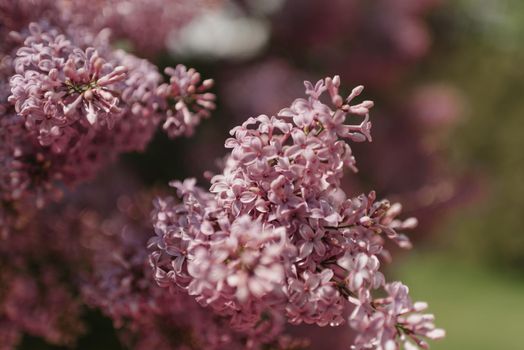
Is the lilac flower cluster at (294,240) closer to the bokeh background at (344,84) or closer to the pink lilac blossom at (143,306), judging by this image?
the pink lilac blossom at (143,306)

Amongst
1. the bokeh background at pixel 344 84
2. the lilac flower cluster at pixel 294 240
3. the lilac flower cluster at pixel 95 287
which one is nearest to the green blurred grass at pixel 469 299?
the bokeh background at pixel 344 84

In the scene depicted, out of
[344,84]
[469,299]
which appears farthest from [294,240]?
[469,299]

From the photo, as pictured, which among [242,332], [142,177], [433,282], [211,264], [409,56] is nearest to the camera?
[211,264]

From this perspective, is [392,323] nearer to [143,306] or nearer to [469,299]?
[143,306]

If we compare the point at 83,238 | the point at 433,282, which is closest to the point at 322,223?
the point at 83,238

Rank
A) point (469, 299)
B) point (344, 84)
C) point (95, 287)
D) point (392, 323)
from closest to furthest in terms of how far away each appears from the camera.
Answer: point (392, 323)
point (95, 287)
point (344, 84)
point (469, 299)

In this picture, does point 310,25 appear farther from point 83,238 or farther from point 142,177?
point 83,238

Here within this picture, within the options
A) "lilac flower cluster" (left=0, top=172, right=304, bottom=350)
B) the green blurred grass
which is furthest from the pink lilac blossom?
the green blurred grass
